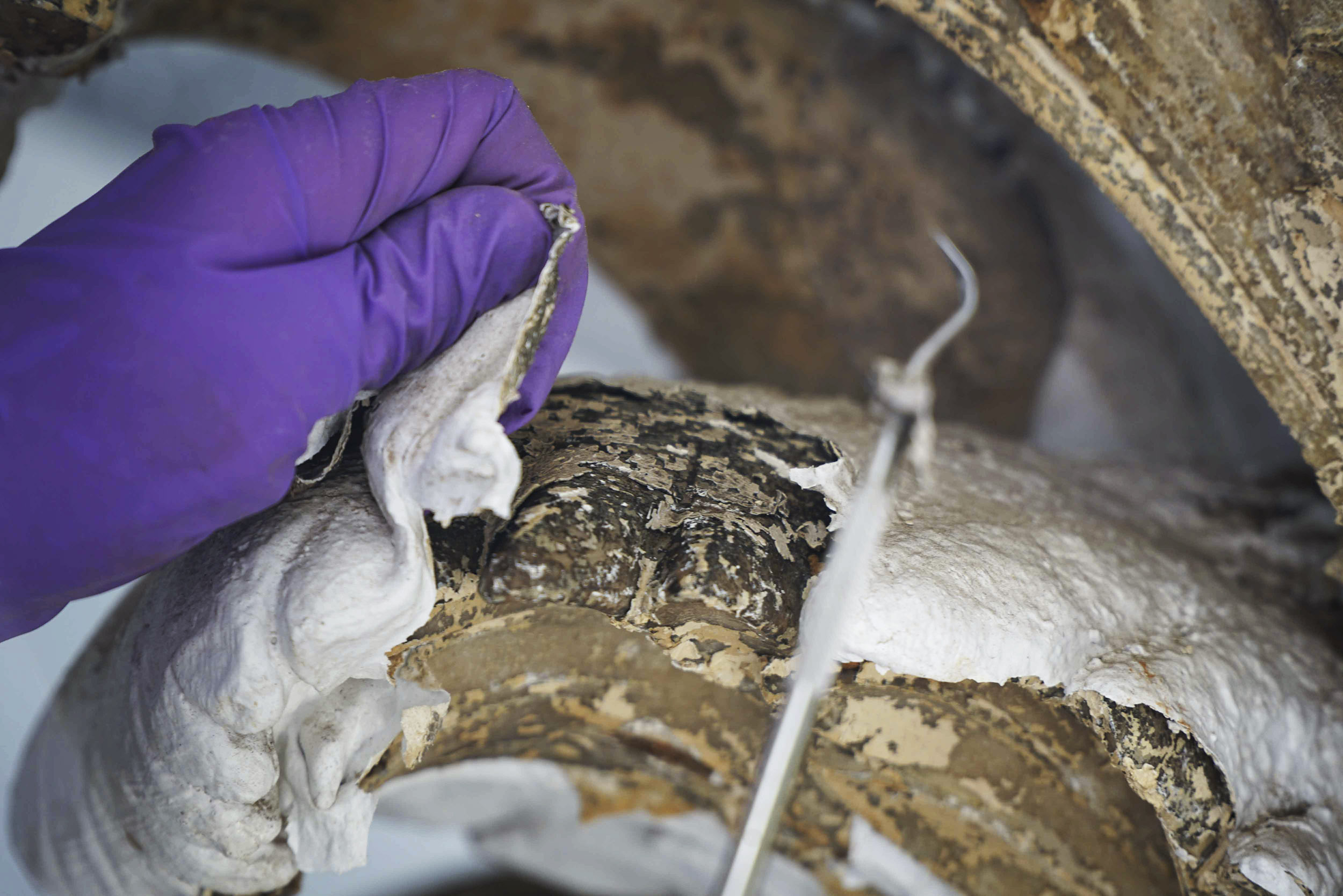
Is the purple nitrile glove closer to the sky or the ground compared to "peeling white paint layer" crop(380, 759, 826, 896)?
closer to the sky

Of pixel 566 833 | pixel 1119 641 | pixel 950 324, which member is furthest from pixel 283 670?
pixel 566 833

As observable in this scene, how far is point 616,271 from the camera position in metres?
1.79

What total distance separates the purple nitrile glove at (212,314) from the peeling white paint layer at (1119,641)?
0.36 metres

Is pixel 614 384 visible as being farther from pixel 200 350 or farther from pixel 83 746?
pixel 83 746

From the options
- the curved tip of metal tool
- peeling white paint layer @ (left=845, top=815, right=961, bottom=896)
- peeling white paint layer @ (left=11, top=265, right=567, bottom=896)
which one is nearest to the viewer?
the curved tip of metal tool

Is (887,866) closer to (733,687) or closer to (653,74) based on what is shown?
(733,687)

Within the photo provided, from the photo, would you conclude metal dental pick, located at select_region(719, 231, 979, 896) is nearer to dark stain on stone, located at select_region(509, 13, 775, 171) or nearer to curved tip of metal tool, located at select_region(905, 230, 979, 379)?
curved tip of metal tool, located at select_region(905, 230, 979, 379)

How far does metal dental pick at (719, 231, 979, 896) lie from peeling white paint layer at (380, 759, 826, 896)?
56 cm

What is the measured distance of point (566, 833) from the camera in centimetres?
127

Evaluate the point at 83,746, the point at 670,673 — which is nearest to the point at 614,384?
the point at 670,673

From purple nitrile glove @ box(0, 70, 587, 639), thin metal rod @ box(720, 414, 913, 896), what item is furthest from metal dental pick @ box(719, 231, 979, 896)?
purple nitrile glove @ box(0, 70, 587, 639)

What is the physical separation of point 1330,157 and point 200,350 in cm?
80

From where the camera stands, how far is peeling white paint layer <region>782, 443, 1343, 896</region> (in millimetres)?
634

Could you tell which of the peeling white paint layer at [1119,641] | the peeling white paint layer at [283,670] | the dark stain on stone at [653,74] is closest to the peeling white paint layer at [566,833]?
the peeling white paint layer at [283,670]
